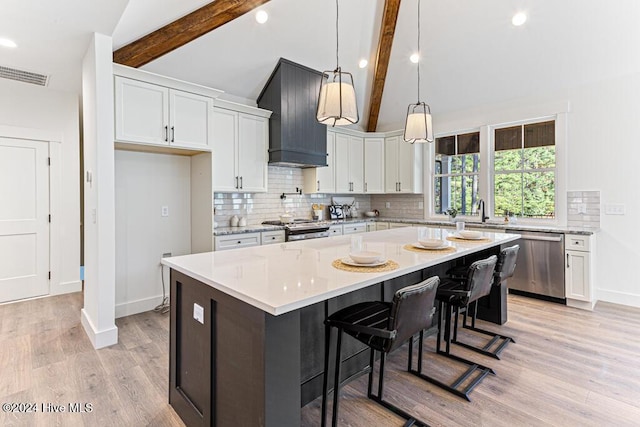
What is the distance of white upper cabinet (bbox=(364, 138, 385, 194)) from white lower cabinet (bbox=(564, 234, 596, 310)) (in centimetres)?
302

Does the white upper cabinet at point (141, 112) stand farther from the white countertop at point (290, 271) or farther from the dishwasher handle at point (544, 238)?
the dishwasher handle at point (544, 238)

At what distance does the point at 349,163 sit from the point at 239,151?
87.0 inches

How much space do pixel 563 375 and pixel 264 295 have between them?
2.44 meters

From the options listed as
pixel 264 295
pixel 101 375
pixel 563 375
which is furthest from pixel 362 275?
pixel 101 375

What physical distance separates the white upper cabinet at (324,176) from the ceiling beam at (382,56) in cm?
103

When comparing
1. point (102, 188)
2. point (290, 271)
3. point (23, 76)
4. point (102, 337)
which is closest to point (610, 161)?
point (290, 271)

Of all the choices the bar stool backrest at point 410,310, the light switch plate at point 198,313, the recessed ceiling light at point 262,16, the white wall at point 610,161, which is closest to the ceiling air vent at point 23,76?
the recessed ceiling light at point 262,16

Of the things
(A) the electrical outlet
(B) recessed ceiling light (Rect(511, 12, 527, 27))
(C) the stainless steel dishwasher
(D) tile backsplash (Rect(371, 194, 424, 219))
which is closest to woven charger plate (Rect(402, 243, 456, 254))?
(C) the stainless steel dishwasher

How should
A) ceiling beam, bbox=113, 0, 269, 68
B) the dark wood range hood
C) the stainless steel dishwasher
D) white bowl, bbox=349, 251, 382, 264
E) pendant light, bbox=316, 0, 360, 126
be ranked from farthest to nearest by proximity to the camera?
the dark wood range hood → the stainless steel dishwasher → ceiling beam, bbox=113, 0, 269, 68 → pendant light, bbox=316, 0, 360, 126 → white bowl, bbox=349, 251, 382, 264

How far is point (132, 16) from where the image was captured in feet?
10.2

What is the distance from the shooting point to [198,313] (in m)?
1.71

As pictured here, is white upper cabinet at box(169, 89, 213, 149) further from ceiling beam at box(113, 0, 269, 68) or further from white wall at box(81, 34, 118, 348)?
white wall at box(81, 34, 118, 348)

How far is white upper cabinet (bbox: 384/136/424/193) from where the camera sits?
5664mm

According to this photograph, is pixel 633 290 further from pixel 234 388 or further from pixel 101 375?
pixel 101 375
